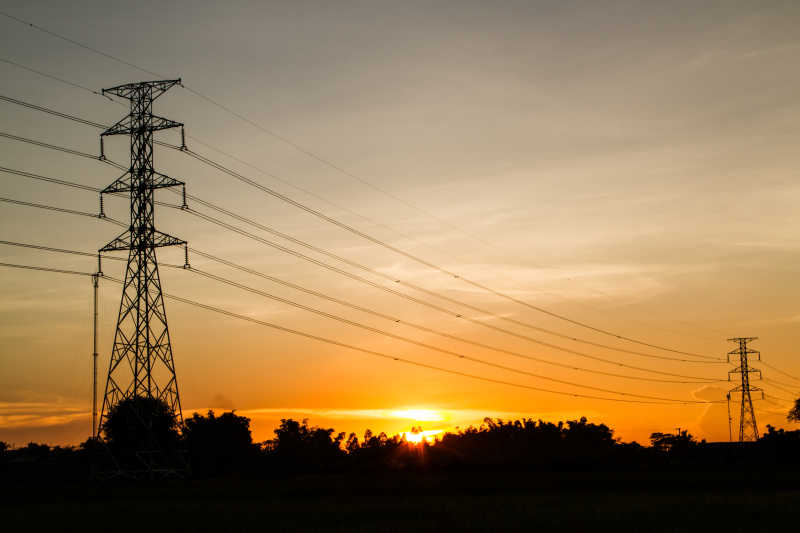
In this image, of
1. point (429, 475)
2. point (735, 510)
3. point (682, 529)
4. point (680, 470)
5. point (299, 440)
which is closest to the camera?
point (682, 529)

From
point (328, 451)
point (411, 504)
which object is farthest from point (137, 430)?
point (328, 451)

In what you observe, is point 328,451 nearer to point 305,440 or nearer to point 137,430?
point 305,440

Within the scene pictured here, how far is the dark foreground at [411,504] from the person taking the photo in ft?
148

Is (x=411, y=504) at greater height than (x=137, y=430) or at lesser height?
lesser

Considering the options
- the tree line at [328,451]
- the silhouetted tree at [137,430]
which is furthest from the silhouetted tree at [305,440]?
the silhouetted tree at [137,430]

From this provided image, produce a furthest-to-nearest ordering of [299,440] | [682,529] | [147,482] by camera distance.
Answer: [299,440]
[147,482]
[682,529]

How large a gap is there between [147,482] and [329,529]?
A: 27745 mm

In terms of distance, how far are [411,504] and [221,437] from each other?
3149 inches

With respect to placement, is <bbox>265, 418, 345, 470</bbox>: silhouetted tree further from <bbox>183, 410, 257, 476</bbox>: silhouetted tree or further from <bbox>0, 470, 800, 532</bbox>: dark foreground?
<bbox>0, 470, 800, 532</bbox>: dark foreground

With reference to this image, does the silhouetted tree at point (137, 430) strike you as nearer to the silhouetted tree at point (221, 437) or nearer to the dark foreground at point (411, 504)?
the dark foreground at point (411, 504)

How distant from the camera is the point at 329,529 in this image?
43406 mm

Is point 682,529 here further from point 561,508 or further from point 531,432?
point 531,432

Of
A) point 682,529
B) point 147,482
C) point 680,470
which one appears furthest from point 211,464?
point 682,529

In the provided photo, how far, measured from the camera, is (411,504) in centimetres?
5850
